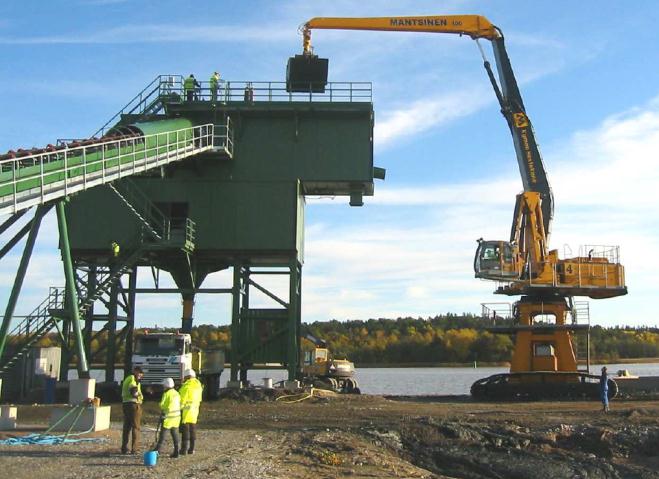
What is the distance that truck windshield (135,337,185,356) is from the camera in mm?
33375

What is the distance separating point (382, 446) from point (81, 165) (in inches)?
507

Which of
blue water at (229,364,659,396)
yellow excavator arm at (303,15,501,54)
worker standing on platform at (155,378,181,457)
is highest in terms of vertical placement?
yellow excavator arm at (303,15,501,54)

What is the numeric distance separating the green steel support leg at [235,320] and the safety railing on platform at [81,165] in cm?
690

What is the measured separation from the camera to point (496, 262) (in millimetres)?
40719

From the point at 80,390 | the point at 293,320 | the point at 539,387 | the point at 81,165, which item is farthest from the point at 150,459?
the point at 539,387

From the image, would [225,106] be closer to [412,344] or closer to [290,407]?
[290,407]

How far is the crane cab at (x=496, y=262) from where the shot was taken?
40750 millimetres

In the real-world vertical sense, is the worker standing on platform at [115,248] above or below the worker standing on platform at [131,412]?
above

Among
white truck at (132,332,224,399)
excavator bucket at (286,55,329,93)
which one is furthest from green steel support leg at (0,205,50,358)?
excavator bucket at (286,55,329,93)

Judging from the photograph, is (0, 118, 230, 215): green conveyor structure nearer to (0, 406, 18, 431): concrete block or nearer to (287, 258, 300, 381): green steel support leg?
(0, 406, 18, 431): concrete block

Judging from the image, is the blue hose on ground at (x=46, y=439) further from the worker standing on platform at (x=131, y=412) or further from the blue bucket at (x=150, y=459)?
the blue bucket at (x=150, y=459)

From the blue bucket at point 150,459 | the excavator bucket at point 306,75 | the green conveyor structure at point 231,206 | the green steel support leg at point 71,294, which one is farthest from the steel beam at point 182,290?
the blue bucket at point 150,459

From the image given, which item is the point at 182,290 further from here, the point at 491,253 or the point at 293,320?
the point at 491,253

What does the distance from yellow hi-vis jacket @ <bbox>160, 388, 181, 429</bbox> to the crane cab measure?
25911 millimetres
